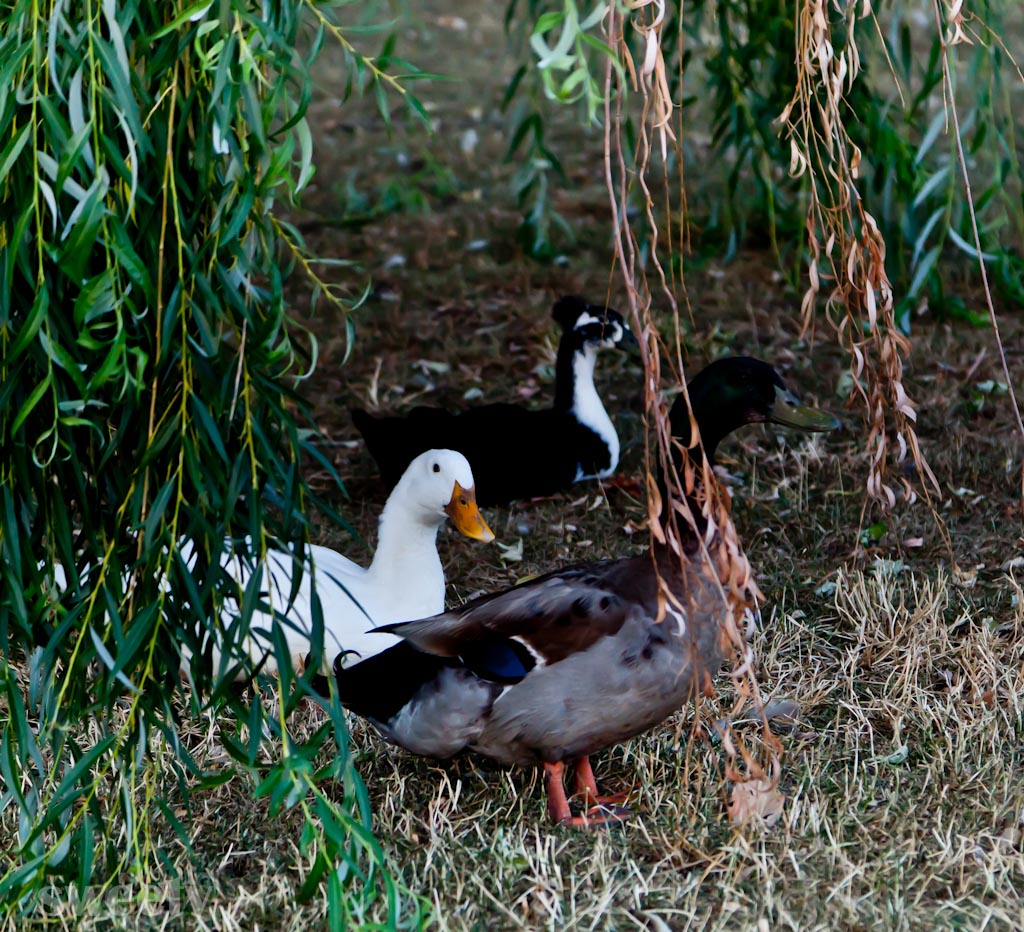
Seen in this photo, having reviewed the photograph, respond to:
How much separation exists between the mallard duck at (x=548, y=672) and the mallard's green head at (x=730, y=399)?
33cm

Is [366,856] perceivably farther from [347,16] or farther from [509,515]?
[347,16]

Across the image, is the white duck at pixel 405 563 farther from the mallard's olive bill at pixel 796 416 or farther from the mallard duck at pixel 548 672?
the mallard's olive bill at pixel 796 416

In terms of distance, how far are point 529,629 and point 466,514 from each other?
0.79m

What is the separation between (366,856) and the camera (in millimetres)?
2785

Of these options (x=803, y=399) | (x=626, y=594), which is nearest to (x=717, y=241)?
(x=803, y=399)

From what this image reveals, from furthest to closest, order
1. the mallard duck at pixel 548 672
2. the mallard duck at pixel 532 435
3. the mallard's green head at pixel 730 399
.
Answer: the mallard duck at pixel 532 435
the mallard's green head at pixel 730 399
the mallard duck at pixel 548 672

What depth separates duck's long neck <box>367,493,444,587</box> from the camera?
3602 mm

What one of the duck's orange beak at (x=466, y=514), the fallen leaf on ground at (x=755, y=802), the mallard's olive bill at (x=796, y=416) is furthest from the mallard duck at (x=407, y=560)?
the fallen leaf on ground at (x=755, y=802)

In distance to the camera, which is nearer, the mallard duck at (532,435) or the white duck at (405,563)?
the white duck at (405,563)

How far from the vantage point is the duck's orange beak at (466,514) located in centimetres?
360

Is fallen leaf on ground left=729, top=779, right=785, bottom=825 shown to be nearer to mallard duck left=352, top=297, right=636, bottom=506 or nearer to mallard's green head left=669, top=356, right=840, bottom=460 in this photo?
mallard's green head left=669, top=356, right=840, bottom=460

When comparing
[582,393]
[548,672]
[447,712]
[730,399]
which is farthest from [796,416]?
[582,393]

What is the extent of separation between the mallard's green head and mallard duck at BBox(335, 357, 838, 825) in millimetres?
328

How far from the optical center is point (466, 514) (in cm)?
362
